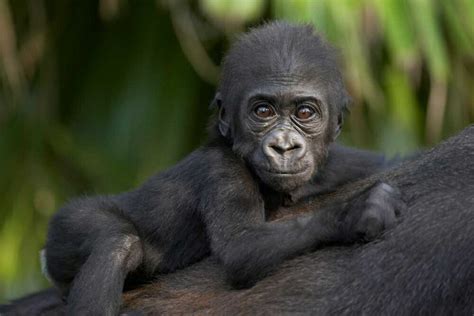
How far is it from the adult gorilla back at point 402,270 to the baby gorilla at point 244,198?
0.16 ft

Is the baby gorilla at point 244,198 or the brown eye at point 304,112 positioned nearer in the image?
the baby gorilla at point 244,198

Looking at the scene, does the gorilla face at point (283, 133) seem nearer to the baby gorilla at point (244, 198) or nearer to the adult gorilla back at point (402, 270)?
the baby gorilla at point (244, 198)

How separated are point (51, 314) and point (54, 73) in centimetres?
282

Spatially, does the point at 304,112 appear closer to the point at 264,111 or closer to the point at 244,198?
the point at 264,111

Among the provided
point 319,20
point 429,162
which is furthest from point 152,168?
point 429,162

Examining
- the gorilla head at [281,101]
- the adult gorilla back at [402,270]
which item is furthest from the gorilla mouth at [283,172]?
the adult gorilla back at [402,270]

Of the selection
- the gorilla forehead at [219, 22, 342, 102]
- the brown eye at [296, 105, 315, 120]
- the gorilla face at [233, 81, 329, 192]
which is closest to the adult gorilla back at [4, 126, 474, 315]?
the gorilla face at [233, 81, 329, 192]

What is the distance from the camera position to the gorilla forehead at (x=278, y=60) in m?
3.33

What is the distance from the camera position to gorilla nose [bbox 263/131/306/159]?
3.12 m

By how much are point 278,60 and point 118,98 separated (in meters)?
2.61

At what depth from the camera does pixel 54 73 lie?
6.08 meters

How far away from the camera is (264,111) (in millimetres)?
3260

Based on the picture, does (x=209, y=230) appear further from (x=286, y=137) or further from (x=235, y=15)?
(x=235, y=15)

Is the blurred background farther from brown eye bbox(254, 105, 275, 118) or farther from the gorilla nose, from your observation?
the gorilla nose
